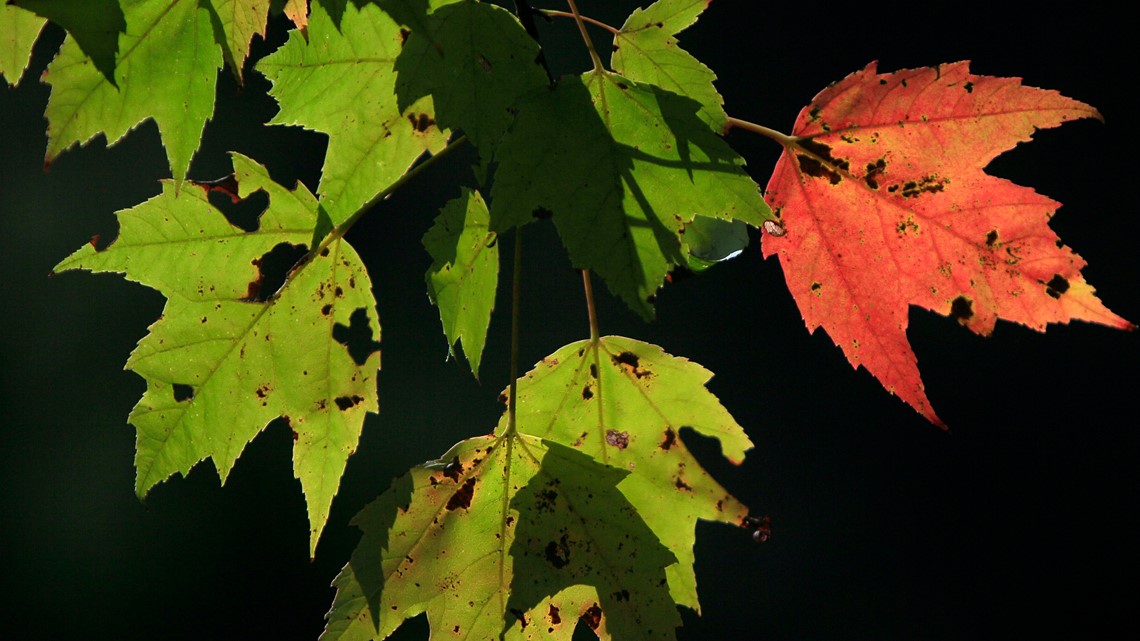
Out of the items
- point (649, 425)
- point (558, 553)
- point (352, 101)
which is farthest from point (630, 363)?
point (352, 101)

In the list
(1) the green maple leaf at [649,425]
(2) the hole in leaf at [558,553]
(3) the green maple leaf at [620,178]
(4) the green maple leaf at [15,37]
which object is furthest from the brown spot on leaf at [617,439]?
(4) the green maple leaf at [15,37]

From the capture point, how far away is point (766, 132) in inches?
26.2

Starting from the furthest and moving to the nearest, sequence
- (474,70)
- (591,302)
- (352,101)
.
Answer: (591,302) → (352,101) → (474,70)

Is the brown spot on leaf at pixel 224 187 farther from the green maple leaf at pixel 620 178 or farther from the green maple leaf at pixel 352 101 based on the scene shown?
the green maple leaf at pixel 620 178

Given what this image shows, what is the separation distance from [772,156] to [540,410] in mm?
2118

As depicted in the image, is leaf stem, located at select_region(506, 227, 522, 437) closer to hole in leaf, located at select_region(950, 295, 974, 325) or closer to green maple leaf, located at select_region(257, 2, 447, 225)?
green maple leaf, located at select_region(257, 2, 447, 225)

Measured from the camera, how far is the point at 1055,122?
24.1 inches

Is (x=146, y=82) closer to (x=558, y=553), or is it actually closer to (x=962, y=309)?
(x=558, y=553)

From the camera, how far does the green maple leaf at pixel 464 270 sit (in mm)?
607

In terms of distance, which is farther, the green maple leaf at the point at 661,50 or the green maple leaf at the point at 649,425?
the green maple leaf at the point at 649,425

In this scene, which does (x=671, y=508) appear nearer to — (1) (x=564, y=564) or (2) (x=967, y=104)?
(1) (x=564, y=564)

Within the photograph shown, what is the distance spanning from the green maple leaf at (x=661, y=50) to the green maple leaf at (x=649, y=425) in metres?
0.23

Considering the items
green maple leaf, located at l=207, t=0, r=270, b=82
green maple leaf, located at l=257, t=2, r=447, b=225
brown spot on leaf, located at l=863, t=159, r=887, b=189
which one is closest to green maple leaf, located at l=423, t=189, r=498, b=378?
green maple leaf, located at l=257, t=2, r=447, b=225

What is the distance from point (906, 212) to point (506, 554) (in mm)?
367
